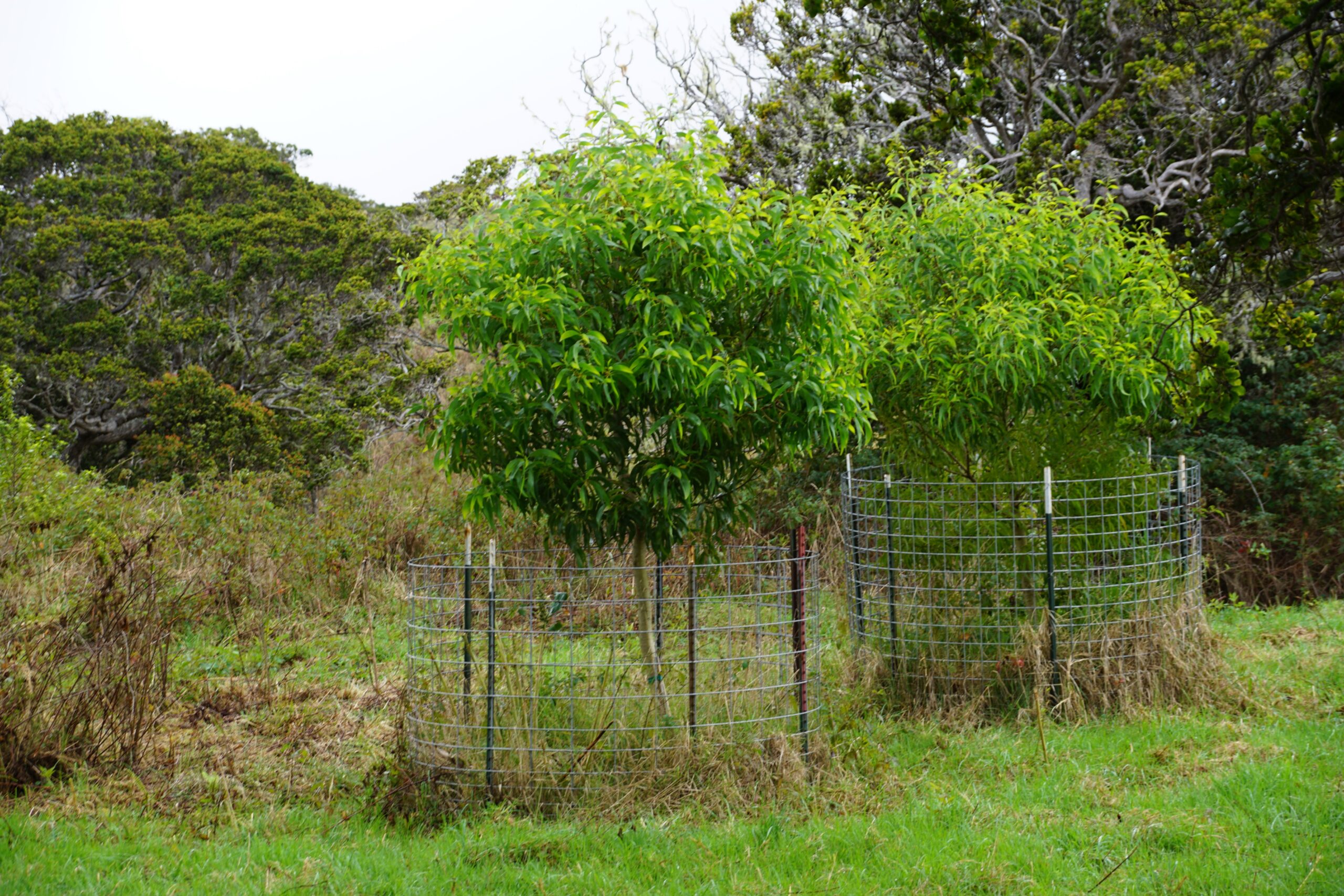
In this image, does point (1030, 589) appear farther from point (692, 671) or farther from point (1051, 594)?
point (692, 671)

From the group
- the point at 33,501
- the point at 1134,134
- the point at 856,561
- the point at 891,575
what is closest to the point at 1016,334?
the point at 891,575

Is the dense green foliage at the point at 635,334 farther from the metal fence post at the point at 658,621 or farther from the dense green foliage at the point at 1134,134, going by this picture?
the dense green foliage at the point at 1134,134

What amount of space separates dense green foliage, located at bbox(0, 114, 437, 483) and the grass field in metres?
9.83

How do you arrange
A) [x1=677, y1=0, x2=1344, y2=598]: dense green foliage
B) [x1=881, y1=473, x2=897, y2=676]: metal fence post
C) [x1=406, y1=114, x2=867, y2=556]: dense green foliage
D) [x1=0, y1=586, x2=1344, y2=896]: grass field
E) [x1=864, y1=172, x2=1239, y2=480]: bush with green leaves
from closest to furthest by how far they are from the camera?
1. [x1=0, y1=586, x2=1344, y2=896]: grass field
2. [x1=406, y1=114, x2=867, y2=556]: dense green foliage
3. [x1=864, y1=172, x2=1239, y2=480]: bush with green leaves
4. [x1=881, y1=473, x2=897, y2=676]: metal fence post
5. [x1=677, y1=0, x2=1344, y2=598]: dense green foliage

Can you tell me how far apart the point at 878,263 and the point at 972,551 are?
6.46 ft

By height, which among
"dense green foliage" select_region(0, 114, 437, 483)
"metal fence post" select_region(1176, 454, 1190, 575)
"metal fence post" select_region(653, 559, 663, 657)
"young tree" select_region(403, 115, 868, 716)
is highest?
"dense green foliage" select_region(0, 114, 437, 483)

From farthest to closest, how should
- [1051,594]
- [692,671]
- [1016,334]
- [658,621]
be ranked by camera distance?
1. [1051,594]
2. [1016,334]
3. [658,621]
4. [692,671]

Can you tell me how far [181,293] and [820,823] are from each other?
51.6ft

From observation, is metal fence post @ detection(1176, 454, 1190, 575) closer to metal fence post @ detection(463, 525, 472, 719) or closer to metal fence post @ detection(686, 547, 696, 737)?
metal fence post @ detection(686, 547, 696, 737)

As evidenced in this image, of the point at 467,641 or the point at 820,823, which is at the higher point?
the point at 467,641

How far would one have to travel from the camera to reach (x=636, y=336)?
497 centimetres

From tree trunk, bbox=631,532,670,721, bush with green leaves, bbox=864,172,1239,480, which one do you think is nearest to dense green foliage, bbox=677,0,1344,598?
bush with green leaves, bbox=864,172,1239,480

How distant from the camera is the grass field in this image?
4156mm

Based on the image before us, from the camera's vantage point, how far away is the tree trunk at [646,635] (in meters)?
5.31
